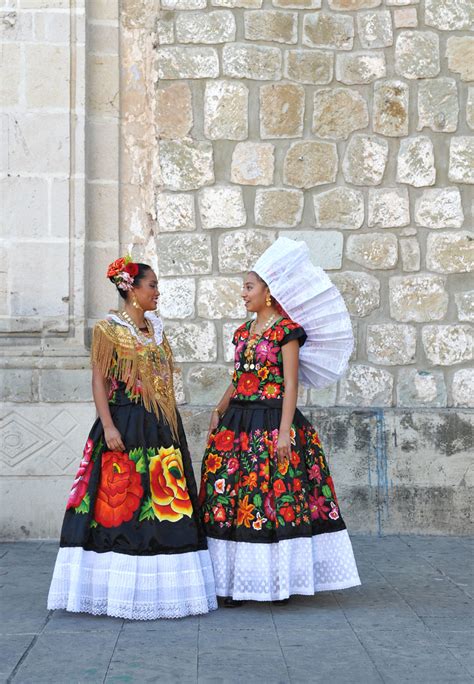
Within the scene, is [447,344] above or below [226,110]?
below

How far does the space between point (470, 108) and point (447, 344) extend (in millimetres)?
1690

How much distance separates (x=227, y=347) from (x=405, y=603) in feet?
8.56

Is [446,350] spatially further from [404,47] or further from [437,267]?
[404,47]

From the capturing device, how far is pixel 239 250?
742 centimetres

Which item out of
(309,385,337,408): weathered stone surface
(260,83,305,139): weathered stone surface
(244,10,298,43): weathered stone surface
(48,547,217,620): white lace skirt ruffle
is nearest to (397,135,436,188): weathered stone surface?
(260,83,305,139): weathered stone surface

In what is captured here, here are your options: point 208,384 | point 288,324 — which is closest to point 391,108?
point 208,384

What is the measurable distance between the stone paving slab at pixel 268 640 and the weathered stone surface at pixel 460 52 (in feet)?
→ 11.8

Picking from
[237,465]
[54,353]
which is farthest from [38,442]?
[237,465]

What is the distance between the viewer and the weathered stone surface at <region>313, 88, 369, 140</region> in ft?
24.4

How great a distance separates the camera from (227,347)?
7.39m

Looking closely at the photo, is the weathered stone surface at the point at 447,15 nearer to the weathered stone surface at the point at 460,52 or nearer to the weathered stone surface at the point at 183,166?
the weathered stone surface at the point at 460,52

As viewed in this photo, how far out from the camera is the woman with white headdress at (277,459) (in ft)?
16.9

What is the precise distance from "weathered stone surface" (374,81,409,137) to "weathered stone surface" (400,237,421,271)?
2.62 ft

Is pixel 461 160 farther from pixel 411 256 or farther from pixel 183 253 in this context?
pixel 183 253
